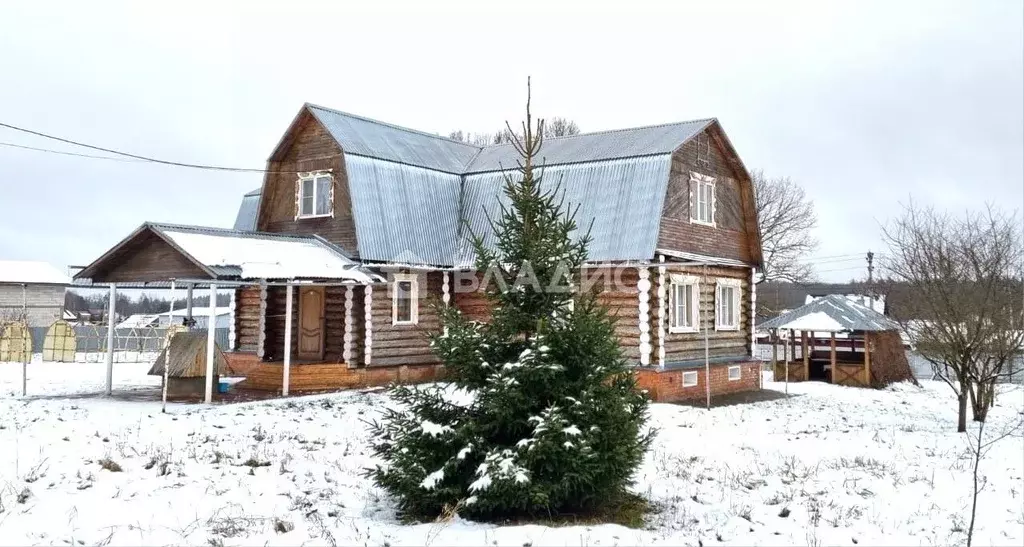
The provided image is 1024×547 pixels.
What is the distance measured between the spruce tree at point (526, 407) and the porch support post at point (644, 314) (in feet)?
33.2

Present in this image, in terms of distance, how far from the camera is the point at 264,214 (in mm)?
22000

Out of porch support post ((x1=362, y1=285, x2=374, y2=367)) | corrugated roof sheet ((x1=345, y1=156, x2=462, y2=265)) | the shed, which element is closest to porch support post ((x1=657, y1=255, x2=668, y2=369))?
corrugated roof sheet ((x1=345, y1=156, x2=462, y2=265))

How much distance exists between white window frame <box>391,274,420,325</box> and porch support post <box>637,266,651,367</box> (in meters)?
5.90

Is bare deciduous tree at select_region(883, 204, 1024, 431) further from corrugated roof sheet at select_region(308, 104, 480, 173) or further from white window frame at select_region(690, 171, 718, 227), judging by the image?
corrugated roof sheet at select_region(308, 104, 480, 173)

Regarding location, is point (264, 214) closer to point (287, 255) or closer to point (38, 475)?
point (287, 255)

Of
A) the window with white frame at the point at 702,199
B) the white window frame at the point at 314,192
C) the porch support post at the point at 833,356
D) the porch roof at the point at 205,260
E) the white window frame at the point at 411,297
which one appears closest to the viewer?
the porch roof at the point at 205,260

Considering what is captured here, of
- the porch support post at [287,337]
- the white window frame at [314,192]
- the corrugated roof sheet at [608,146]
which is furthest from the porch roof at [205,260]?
the corrugated roof sheet at [608,146]

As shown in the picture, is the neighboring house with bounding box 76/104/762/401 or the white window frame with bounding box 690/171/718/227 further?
the white window frame with bounding box 690/171/718/227

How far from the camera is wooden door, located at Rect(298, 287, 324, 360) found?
20.9 meters

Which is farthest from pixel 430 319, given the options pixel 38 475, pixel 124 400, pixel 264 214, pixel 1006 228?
pixel 1006 228

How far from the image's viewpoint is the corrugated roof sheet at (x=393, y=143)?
68.7 ft

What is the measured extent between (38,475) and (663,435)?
9.55 meters

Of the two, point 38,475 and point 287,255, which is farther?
point 287,255

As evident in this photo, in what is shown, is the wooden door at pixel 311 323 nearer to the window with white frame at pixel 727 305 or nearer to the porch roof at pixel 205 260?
the porch roof at pixel 205 260
